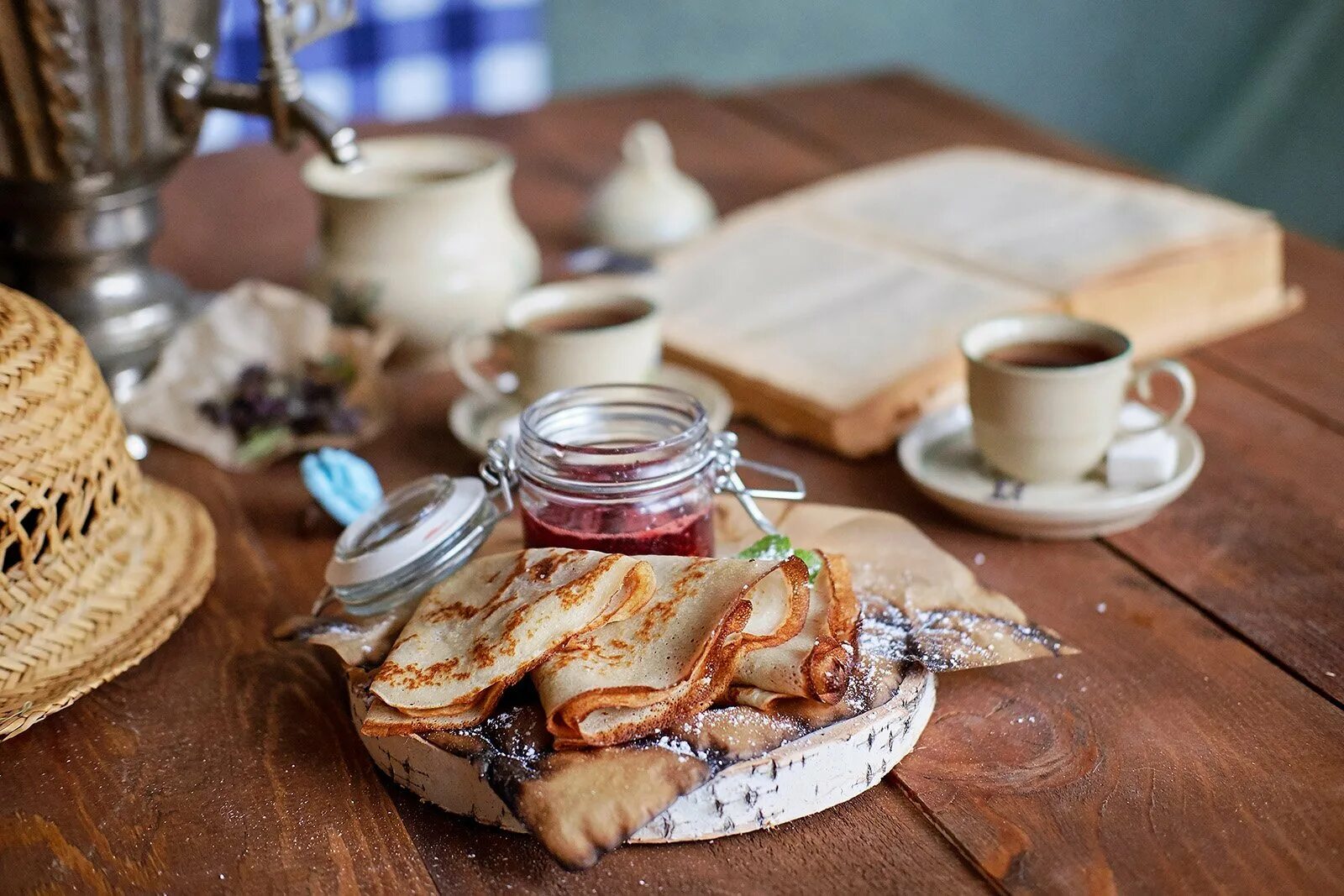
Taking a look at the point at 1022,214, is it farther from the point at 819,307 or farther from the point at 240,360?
the point at 240,360

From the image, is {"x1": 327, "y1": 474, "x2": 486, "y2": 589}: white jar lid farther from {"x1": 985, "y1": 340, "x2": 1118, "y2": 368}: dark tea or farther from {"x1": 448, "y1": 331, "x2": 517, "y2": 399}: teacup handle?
{"x1": 985, "y1": 340, "x2": 1118, "y2": 368}: dark tea

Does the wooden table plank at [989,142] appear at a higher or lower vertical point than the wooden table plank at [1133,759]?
lower

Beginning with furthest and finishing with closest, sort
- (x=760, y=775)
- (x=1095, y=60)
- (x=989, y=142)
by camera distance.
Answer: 1. (x=1095, y=60)
2. (x=989, y=142)
3. (x=760, y=775)

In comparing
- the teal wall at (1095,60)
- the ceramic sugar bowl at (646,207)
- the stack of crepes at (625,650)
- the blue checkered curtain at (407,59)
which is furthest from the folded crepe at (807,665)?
the teal wall at (1095,60)

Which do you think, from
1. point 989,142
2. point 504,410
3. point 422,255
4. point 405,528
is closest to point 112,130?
point 422,255

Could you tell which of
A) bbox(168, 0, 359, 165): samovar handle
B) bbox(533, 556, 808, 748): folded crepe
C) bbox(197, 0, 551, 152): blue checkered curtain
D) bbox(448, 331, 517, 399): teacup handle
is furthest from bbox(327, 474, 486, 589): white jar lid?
bbox(197, 0, 551, 152): blue checkered curtain

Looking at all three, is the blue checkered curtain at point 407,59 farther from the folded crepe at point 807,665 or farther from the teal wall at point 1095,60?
the folded crepe at point 807,665

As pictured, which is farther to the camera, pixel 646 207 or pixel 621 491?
pixel 646 207
